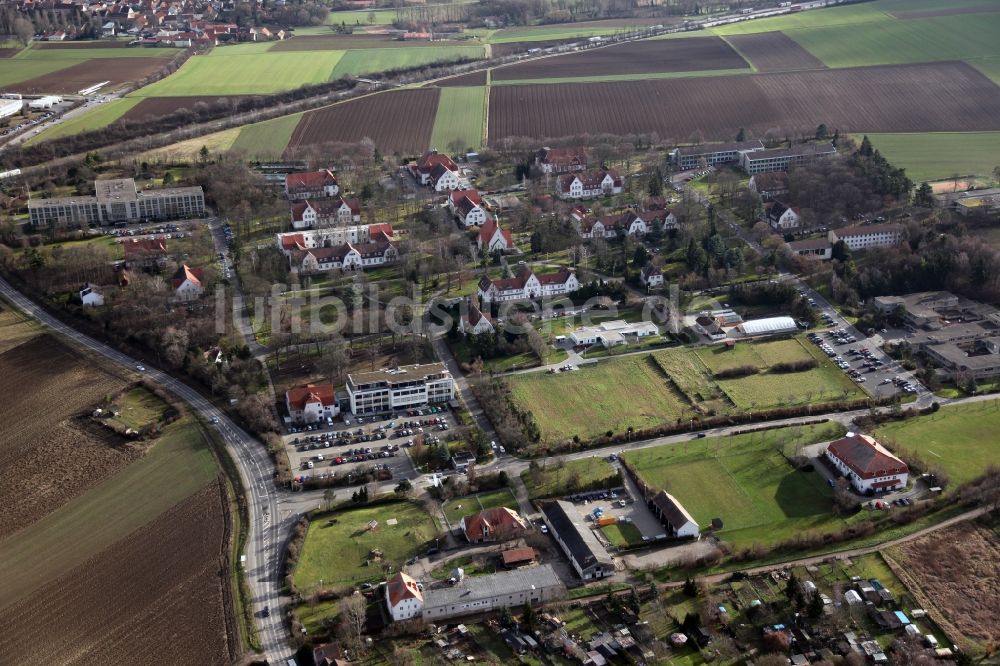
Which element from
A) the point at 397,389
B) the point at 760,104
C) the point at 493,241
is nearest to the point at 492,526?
the point at 397,389

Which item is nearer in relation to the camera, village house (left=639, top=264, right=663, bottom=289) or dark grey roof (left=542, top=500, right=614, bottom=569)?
dark grey roof (left=542, top=500, right=614, bottom=569)

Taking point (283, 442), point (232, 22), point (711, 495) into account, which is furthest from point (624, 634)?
point (232, 22)

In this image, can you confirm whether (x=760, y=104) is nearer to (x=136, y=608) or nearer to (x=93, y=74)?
(x=93, y=74)

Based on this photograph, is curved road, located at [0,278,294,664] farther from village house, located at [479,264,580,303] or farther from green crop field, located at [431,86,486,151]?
green crop field, located at [431,86,486,151]

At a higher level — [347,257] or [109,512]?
[347,257]

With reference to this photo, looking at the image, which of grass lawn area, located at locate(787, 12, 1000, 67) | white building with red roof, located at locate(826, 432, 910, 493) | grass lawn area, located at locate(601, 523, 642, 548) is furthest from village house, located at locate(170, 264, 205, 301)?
grass lawn area, located at locate(787, 12, 1000, 67)
